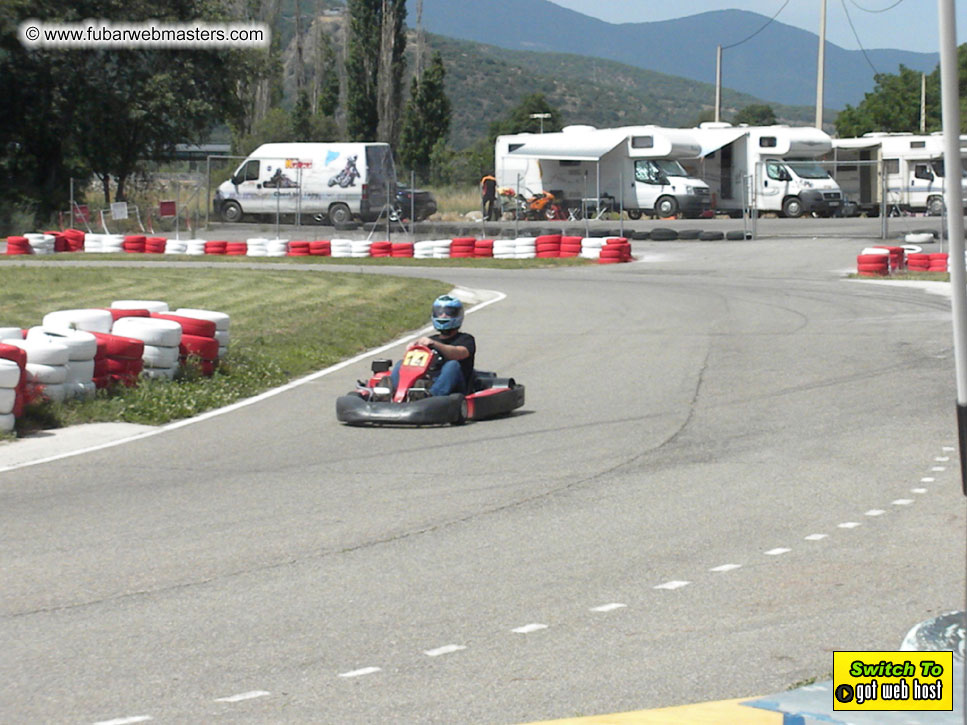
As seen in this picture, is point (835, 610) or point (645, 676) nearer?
point (645, 676)

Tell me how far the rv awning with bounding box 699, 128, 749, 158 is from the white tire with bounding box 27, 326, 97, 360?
107ft

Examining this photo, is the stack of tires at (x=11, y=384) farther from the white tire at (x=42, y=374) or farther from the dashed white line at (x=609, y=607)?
the dashed white line at (x=609, y=607)

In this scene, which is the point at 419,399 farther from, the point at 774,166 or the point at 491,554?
the point at 774,166

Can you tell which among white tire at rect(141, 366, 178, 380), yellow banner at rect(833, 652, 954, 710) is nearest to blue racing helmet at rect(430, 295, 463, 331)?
white tire at rect(141, 366, 178, 380)

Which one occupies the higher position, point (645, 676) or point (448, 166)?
point (448, 166)

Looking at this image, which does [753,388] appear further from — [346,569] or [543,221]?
A: [543,221]

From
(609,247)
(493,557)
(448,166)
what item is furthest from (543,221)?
(493,557)

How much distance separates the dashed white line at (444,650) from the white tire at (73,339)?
6.94 m

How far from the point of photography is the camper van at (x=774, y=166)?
41250mm

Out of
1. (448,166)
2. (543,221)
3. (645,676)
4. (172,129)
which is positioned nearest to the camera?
(645,676)

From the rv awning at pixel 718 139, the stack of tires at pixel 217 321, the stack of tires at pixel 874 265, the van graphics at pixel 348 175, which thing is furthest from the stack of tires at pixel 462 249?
the stack of tires at pixel 217 321

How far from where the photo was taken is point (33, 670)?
16.5 feet

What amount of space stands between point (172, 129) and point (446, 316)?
37922 millimetres

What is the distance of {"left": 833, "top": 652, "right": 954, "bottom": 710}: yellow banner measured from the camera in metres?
3.57
